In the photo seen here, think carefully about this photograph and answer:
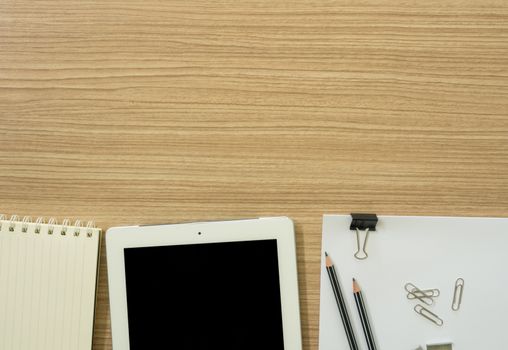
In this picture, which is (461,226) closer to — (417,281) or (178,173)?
(417,281)

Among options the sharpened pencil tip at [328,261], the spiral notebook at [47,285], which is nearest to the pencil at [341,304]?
the sharpened pencil tip at [328,261]

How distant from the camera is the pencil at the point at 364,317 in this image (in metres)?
0.70

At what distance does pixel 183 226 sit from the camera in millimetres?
716

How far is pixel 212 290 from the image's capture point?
703 millimetres

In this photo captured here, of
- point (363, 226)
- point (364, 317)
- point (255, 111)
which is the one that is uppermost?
point (255, 111)

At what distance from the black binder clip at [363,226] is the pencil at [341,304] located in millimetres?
44

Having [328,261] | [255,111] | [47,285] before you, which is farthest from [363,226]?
[47,285]

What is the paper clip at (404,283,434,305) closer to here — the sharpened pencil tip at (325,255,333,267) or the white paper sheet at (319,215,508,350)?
the white paper sheet at (319,215,508,350)

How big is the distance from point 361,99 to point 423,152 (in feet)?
0.39

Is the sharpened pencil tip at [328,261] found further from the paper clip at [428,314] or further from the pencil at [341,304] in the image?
the paper clip at [428,314]

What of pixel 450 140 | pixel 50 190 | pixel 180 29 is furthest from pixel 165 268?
pixel 450 140

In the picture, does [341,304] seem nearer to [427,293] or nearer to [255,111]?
[427,293]

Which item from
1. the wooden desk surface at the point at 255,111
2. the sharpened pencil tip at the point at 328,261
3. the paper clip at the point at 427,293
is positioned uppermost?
the wooden desk surface at the point at 255,111

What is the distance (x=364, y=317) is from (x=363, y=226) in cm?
13
